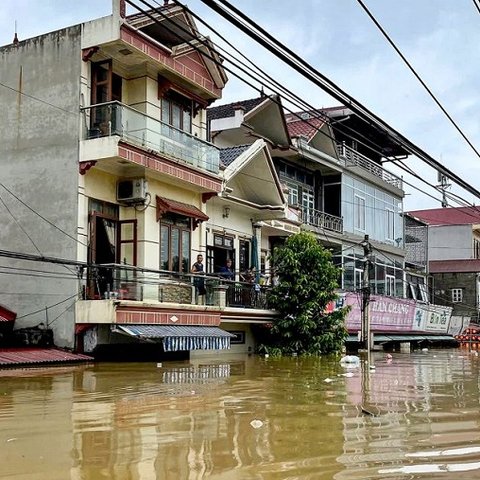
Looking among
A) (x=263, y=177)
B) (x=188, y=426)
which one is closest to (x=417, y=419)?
(x=188, y=426)

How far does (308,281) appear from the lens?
2323cm

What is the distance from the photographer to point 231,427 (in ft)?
28.4

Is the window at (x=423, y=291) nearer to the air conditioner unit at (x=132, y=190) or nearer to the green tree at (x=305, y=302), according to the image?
the green tree at (x=305, y=302)

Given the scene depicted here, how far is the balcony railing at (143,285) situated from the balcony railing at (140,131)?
10.8 ft

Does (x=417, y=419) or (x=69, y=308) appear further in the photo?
(x=69, y=308)

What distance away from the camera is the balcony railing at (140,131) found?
1781 centimetres

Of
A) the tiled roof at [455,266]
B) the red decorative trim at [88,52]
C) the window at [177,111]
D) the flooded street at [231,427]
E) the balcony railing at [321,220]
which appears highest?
the red decorative trim at [88,52]

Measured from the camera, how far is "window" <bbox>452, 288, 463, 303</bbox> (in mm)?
50281

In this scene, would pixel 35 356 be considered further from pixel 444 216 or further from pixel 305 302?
pixel 444 216

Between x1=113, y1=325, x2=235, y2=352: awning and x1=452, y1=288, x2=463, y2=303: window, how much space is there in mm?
33983

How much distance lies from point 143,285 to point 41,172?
407 centimetres

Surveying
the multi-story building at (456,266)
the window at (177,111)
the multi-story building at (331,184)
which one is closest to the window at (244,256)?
the multi-story building at (331,184)

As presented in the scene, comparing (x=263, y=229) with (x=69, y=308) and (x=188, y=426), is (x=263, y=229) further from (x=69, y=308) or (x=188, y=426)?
(x=188, y=426)

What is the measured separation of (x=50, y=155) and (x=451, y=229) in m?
40.9
